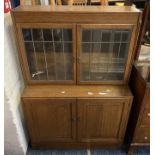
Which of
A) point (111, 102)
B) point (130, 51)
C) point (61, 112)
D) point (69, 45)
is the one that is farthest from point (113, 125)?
point (69, 45)

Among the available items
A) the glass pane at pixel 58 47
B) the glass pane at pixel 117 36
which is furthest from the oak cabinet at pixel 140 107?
the glass pane at pixel 58 47

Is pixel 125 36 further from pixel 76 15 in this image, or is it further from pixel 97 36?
pixel 76 15

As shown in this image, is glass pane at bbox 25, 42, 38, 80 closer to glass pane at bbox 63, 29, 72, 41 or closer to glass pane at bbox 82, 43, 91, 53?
glass pane at bbox 63, 29, 72, 41

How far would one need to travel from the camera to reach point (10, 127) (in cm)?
131

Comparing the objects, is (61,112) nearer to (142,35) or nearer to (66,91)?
(66,91)

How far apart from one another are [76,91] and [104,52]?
1.26 feet

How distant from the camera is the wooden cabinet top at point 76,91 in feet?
4.23

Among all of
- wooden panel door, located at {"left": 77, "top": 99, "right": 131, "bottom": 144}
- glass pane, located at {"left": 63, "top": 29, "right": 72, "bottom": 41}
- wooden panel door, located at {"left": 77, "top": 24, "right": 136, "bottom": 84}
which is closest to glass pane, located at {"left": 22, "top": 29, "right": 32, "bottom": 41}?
glass pane, located at {"left": 63, "top": 29, "right": 72, "bottom": 41}

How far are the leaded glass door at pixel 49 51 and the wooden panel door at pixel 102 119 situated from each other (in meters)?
0.27

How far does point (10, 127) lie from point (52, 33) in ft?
2.67

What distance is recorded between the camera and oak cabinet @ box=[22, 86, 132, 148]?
4.23 feet

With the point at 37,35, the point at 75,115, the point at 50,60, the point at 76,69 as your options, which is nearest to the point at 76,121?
the point at 75,115

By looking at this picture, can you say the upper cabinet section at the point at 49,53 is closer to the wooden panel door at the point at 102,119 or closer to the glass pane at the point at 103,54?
the glass pane at the point at 103,54

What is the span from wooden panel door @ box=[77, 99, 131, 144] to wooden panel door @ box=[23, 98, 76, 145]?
88 millimetres
